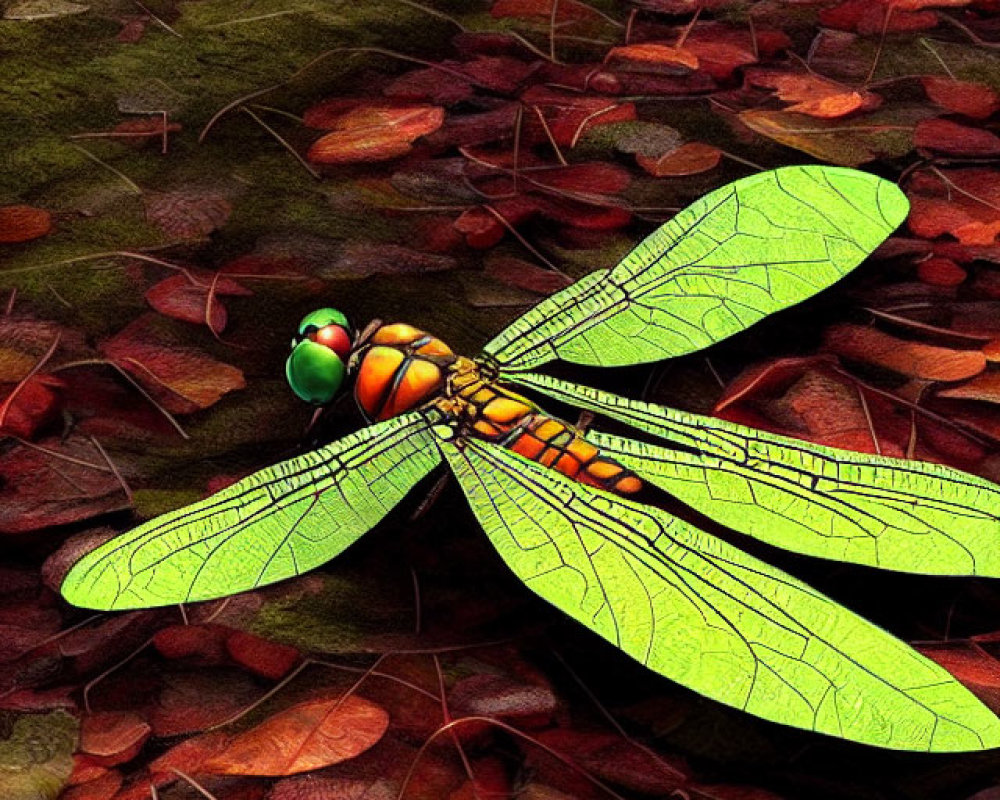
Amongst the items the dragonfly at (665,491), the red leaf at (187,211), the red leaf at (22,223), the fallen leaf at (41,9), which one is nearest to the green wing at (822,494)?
the dragonfly at (665,491)

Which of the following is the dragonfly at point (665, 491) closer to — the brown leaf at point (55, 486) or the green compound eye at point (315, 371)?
the green compound eye at point (315, 371)

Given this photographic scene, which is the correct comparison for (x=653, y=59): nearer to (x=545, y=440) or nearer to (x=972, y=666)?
(x=545, y=440)

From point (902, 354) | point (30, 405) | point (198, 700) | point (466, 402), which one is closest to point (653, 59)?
point (902, 354)

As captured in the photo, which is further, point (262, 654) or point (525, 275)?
point (525, 275)

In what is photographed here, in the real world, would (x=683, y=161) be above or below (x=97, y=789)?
above

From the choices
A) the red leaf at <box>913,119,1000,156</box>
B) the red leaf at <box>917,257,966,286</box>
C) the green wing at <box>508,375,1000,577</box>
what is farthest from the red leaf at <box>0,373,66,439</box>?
the red leaf at <box>913,119,1000,156</box>

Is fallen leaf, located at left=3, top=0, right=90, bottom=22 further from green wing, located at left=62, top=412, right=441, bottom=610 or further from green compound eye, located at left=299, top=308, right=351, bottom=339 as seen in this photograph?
green wing, located at left=62, top=412, right=441, bottom=610
